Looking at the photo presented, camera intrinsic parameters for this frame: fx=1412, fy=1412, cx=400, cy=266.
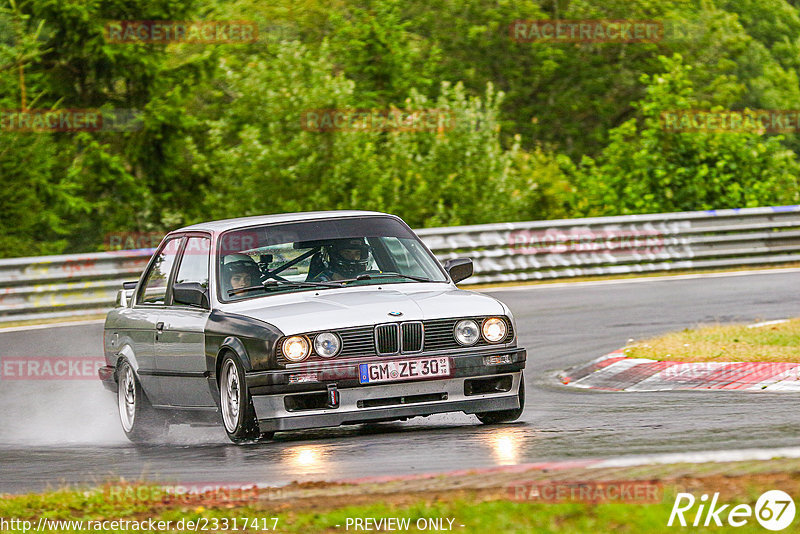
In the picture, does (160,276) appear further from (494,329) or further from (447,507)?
(447,507)

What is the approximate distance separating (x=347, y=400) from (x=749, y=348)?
15.7 feet

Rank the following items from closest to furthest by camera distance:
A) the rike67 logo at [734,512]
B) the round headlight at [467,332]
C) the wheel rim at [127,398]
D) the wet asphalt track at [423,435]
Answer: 1. the rike67 logo at [734,512]
2. the wet asphalt track at [423,435]
3. the round headlight at [467,332]
4. the wheel rim at [127,398]

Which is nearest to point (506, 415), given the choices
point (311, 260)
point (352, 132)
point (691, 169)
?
point (311, 260)

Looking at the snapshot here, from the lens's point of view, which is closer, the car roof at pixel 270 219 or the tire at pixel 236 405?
the tire at pixel 236 405

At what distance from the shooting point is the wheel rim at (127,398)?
10656 mm

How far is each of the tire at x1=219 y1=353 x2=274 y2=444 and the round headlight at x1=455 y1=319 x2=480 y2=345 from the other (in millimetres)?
1351

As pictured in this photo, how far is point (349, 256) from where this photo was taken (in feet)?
32.7

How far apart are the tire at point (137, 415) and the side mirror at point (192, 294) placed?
3.52ft

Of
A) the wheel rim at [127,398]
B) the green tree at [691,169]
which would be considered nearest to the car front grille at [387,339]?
the wheel rim at [127,398]

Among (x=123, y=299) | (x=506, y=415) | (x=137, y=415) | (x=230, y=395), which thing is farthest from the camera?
(x=123, y=299)

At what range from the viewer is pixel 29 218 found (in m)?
29.9

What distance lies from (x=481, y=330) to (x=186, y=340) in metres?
2.13

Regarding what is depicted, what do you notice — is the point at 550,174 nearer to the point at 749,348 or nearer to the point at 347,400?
the point at 749,348

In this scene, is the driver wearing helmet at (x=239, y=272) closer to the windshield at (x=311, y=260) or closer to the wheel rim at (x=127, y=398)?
the windshield at (x=311, y=260)
